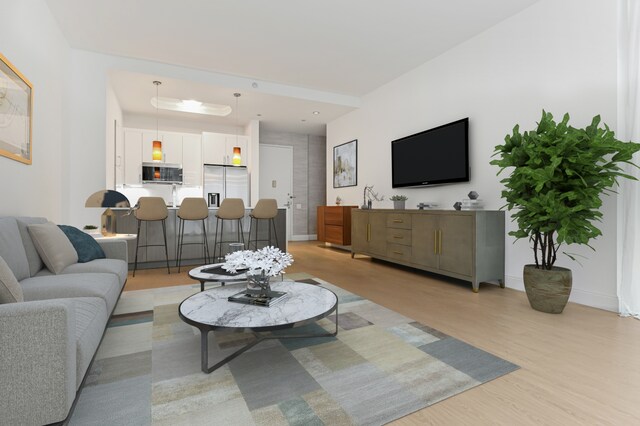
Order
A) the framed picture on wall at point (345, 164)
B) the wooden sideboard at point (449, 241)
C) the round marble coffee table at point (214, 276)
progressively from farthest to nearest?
1. the framed picture on wall at point (345, 164)
2. the wooden sideboard at point (449, 241)
3. the round marble coffee table at point (214, 276)

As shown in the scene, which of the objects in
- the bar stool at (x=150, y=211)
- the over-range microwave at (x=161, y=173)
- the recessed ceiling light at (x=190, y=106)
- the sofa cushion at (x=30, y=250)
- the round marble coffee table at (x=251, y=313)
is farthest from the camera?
the over-range microwave at (x=161, y=173)

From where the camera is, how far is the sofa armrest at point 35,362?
1115 mm

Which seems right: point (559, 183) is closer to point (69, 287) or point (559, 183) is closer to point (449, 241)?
point (449, 241)

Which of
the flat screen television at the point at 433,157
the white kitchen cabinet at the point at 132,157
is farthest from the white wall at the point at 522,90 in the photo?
the white kitchen cabinet at the point at 132,157

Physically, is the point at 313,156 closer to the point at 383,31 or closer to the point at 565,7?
the point at 383,31

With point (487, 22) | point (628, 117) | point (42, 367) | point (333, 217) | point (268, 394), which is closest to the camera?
point (42, 367)

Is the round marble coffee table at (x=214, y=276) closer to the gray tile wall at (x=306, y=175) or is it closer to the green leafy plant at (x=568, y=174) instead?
the green leafy plant at (x=568, y=174)

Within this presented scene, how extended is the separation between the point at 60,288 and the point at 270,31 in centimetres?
357

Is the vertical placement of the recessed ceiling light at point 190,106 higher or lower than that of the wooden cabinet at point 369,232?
higher

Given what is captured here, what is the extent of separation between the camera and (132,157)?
6.75 metres

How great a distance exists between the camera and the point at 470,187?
414 cm

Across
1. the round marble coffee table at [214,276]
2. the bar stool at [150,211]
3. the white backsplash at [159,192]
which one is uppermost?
the white backsplash at [159,192]

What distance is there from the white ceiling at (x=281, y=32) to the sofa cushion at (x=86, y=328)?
3.23 metres

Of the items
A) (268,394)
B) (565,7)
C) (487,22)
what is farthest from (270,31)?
(268,394)
